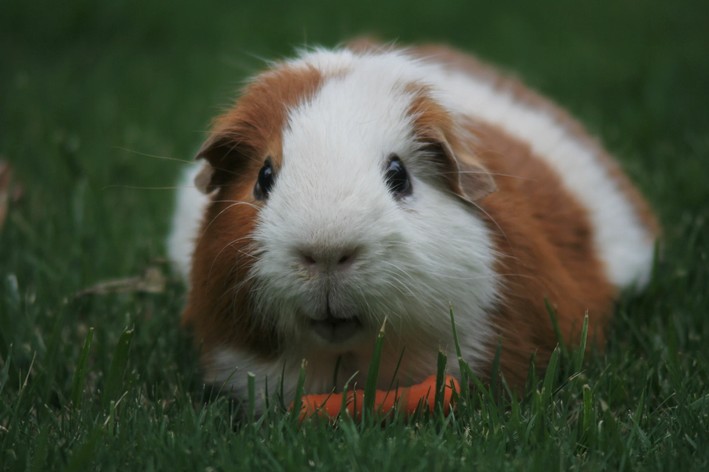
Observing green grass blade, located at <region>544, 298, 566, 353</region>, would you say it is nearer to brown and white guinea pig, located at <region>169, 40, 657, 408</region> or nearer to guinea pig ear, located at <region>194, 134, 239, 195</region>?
brown and white guinea pig, located at <region>169, 40, 657, 408</region>

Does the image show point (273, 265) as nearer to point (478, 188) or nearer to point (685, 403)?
point (478, 188)

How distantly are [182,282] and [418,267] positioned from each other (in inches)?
64.9

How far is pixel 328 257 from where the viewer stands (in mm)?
2324

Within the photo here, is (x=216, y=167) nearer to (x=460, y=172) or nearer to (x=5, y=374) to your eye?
(x=460, y=172)

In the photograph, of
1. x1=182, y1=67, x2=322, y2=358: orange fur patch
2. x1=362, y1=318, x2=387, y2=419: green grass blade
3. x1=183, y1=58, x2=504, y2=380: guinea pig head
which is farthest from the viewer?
x1=182, y1=67, x2=322, y2=358: orange fur patch

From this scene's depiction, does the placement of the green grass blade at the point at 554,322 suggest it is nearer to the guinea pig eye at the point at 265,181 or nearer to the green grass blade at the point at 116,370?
the guinea pig eye at the point at 265,181

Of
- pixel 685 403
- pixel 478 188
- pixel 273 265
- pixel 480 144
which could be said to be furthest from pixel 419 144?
pixel 685 403

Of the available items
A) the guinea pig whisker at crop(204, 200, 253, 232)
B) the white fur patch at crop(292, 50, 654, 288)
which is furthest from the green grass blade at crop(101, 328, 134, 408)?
the white fur patch at crop(292, 50, 654, 288)

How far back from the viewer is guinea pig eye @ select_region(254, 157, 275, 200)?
105 inches

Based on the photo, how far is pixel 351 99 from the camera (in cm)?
269

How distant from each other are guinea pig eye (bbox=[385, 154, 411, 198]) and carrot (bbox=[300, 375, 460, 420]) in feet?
1.85

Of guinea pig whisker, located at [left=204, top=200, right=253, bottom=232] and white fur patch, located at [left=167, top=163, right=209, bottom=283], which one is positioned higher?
guinea pig whisker, located at [left=204, top=200, right=253, bottom=232]

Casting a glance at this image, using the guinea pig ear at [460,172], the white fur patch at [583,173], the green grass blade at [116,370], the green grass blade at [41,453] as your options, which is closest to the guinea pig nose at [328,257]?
the guinea pig ear at [460,172]

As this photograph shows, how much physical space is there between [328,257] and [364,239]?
0.10 m
